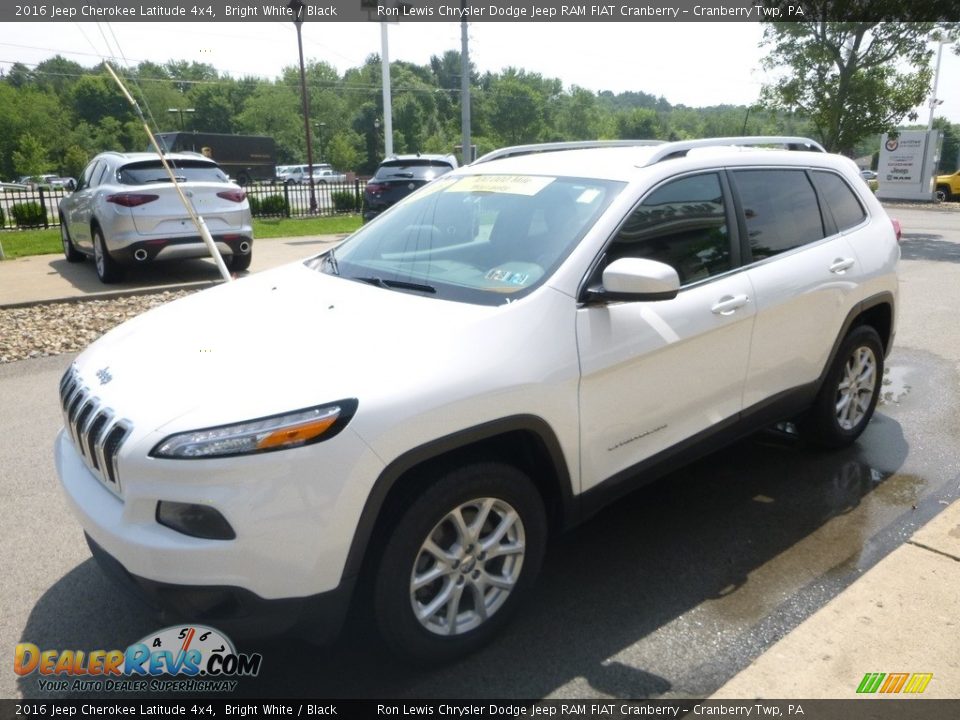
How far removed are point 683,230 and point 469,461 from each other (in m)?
1.55

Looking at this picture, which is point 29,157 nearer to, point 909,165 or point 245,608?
point 909,165

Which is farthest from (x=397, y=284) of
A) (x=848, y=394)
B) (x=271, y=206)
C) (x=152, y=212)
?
(x=271, y=206)

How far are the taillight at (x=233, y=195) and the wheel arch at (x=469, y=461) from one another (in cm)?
862

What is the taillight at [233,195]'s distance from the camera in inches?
405

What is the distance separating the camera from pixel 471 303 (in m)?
2.86

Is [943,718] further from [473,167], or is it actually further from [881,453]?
[473,167]

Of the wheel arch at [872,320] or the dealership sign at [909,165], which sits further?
the dealership sign at [909,165]

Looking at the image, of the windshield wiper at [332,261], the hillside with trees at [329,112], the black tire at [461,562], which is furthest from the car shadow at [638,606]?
the hillside with trees at [329,112]

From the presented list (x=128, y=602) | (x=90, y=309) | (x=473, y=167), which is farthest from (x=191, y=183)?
(x=128, y=602)

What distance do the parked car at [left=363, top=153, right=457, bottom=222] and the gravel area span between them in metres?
7.51

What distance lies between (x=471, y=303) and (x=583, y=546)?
1424 millimetres

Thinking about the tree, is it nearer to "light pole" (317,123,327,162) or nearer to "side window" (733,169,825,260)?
"side window" (733,169,825,260)

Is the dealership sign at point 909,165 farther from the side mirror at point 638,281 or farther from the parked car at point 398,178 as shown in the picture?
the side mirror at point 638,281

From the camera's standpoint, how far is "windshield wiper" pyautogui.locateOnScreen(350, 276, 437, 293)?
122 inches
